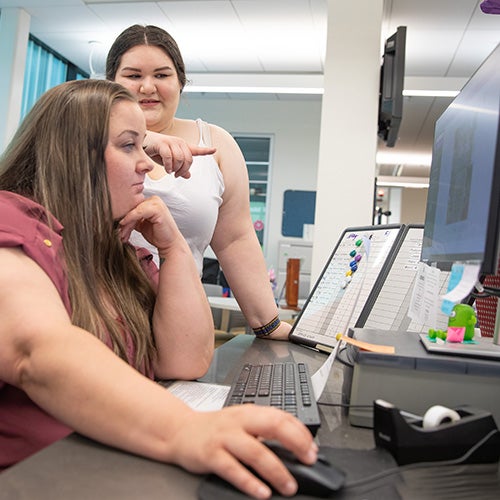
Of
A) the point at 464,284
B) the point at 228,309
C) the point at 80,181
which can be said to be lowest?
the point at 228,309

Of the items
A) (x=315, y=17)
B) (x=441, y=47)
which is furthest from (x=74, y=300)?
(x=441, y=47)

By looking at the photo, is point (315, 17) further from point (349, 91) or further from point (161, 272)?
point (161, 272)

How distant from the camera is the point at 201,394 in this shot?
0.85 metres

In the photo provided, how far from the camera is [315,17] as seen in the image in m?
4.34

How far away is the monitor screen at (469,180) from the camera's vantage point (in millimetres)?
597

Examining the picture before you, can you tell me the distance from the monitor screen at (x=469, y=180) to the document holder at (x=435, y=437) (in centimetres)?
17

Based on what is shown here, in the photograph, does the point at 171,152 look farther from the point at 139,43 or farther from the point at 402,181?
the point at 402,181

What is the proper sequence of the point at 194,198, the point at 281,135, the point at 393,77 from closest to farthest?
the point at 194,198 → the point at 393,77 → the point at 281,135

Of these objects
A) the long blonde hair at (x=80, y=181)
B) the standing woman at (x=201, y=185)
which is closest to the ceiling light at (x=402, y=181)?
the standing woman at (x=201, y=185)

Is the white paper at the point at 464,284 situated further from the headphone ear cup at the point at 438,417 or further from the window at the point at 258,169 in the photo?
the window at the point at 258,169

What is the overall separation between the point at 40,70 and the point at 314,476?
574 cm

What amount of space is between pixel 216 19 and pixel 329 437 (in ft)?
14.4

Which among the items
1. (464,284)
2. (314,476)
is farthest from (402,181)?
(314,476)

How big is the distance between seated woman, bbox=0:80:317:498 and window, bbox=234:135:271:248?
5.72 m
